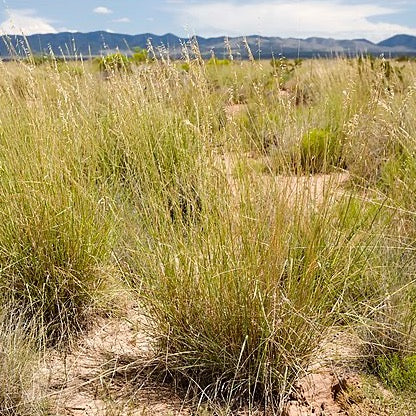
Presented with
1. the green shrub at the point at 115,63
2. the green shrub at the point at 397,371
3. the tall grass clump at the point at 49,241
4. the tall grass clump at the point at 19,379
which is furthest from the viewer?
the green shrub at the point at 115,63

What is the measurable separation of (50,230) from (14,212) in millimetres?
204

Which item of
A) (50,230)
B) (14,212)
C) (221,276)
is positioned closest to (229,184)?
(221,276)

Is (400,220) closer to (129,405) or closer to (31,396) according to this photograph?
(129,405)

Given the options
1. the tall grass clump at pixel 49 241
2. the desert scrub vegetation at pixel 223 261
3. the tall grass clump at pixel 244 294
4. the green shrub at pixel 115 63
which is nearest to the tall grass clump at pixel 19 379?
the desert scrub vegetation at pixel 223 261

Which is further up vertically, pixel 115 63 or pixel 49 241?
pixel 115 63

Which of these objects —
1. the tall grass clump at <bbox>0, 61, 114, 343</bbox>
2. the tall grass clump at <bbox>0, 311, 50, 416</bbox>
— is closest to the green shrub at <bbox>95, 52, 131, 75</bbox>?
the tall grass clump at <bbox>0, 61, 114, 343</bbox>

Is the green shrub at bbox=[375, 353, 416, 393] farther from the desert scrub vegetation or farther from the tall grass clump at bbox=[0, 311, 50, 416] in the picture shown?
the tall grass clump at bbox=[0, 311, 50, 416]

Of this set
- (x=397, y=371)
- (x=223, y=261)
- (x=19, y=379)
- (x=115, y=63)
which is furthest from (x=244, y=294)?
(x=115, y=63)

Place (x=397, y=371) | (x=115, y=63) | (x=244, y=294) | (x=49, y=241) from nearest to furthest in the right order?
(x=244, y=294) → (x=397, y=371) → (x=49, y=241) → (x=115, y=63)

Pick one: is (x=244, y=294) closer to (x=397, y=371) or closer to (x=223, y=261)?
(x=223, y=261)

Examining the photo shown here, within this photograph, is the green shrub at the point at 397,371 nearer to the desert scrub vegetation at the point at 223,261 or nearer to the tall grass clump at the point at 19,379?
the desert scrub vegetation at the point at 223,261

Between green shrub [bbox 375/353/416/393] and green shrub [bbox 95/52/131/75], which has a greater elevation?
green shrub [bbox 95/52/131/75]

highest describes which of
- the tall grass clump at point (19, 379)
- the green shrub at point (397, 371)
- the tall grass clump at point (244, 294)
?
the tall grass clump at point (244, 294)

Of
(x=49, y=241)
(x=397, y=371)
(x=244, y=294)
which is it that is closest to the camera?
(x=244, y=294)
